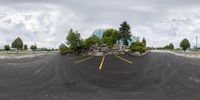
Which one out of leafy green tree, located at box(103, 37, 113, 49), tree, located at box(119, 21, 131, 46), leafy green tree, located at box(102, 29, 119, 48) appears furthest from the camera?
tree, located at box(119, 21, 131, 46)

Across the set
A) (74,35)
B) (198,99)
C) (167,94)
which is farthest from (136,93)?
(74,35)

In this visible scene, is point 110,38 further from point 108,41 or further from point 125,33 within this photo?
point 125,33

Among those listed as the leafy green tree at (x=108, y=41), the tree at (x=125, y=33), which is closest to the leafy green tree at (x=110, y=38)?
the leafy green tree at (x=108, y=41)

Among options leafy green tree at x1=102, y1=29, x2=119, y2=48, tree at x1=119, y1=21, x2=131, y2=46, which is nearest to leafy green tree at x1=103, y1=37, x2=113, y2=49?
leafy green tree at x1=102, y1=29, x2=119, y2=48

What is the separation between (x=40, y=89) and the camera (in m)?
14.1

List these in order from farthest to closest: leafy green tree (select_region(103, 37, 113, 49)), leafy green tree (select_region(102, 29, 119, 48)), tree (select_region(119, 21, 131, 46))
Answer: tree (select_region(119, 21, 131, 46)) → leafy green tree (select_region(102, 29, 119, 48)) → leafy green tree (select_region(103, 37, 113, 49))

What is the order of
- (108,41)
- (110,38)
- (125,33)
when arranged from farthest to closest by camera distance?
1. (125,33)
2. (110,38)
3. (108,41)

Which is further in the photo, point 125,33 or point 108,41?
point 125,33

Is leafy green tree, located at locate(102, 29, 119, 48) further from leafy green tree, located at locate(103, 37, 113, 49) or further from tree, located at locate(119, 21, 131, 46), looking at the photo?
tree, located at locate(119, 21, 131, 46)

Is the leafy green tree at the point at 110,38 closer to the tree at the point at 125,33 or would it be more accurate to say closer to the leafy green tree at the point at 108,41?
the leafy green tree at the point at 108,41

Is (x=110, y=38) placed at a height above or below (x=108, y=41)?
above

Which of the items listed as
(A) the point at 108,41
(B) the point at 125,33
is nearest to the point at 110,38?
(A) the point at 108,41

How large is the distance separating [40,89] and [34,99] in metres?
2.49

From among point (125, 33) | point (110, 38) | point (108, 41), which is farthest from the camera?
point (125, 33)
